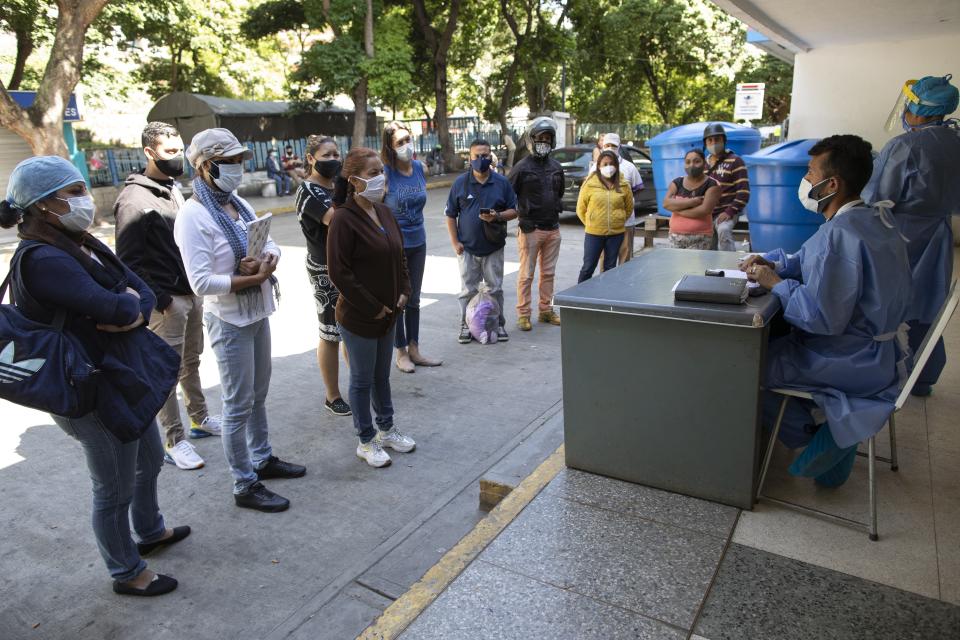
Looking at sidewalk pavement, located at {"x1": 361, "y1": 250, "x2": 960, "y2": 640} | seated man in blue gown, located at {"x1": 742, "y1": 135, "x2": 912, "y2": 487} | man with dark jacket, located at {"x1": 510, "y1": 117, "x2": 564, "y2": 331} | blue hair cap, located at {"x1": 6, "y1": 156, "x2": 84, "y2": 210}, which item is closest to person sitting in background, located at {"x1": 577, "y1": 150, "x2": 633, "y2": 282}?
man with dark jacket, located at {"x1": 510, "y1": 117, "x2": 564, "y2": 331}

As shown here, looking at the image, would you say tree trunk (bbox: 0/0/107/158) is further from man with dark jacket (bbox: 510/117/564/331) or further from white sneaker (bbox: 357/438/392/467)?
white sneaker (bbox: 357/438/392/467)

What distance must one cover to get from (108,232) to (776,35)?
13688 millimetres

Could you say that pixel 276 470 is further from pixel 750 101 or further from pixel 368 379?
pixel 750 101

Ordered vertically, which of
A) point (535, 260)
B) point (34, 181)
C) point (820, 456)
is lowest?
point (820, 456)

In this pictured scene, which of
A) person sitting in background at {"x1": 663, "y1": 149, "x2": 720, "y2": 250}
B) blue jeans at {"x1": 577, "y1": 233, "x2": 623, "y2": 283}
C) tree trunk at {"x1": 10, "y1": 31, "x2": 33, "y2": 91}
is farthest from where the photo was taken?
tree trunk at {"x1": 10, "y1": 31, "x2": 33, "y2": 91}

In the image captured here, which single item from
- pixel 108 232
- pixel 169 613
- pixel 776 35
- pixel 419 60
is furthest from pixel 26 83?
pixel 169 613

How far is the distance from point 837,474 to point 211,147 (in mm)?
3355

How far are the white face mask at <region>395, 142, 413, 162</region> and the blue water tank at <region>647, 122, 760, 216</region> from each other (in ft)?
13.9

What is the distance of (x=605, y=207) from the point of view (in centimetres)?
668

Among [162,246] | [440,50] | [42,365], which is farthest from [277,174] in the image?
[42,365]

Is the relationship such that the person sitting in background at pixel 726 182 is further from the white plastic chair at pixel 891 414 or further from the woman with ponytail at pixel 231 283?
the woman with ponytail at pixel 231 283

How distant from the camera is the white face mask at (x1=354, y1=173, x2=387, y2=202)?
374 centimetres

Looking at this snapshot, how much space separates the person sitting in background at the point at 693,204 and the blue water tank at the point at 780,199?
623 mm

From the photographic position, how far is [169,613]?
2.88m
